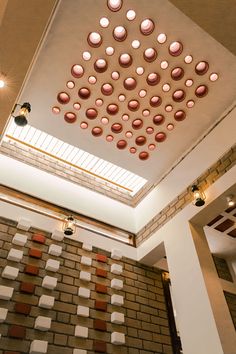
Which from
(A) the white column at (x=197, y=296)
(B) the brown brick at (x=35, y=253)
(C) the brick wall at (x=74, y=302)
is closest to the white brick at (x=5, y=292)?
(C) the brick wall at (x=74, y=302)

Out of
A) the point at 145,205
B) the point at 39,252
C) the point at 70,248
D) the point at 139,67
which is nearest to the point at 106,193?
the point at 145,205

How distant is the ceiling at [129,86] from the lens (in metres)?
3.45

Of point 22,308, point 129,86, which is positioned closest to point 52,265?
point 22,308

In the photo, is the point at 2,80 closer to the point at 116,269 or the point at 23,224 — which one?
the point at 23,224

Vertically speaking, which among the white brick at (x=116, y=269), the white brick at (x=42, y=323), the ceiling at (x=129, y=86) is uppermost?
the ceiling at (x=129, y=86)

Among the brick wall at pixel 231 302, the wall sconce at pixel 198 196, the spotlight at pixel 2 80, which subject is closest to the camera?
the spotlight at pixel 2 80

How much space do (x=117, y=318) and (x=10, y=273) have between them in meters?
1.50

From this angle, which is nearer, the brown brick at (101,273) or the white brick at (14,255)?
the white brick at (14,255)

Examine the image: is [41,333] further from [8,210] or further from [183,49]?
[183,49]

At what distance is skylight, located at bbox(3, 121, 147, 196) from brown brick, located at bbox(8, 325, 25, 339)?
8.59 feet

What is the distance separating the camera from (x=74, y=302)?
3789 millimetres

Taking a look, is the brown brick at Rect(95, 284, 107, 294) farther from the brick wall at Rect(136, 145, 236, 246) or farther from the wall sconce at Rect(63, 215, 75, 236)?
the brick wall at Rect(136, 145, 236, 246)

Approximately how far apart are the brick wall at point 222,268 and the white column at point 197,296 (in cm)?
196

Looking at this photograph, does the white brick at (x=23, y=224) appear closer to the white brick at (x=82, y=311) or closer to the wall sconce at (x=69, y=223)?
the wall sconce at (x=69, y=223)
